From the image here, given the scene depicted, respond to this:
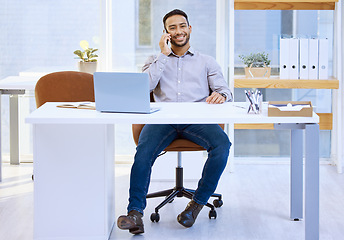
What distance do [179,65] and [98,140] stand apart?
940 mm

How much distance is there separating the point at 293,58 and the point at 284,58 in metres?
0.06

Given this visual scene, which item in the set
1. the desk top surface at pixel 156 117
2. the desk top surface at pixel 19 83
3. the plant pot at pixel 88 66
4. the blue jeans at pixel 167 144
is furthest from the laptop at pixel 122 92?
the plant pot at pixel 88 66

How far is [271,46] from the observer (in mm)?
4727

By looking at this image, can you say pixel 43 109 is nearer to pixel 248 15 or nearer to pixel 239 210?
pixel 239 210

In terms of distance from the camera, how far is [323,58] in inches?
171

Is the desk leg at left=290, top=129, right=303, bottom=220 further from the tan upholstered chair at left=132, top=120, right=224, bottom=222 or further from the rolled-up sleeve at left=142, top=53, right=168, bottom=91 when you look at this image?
the rolled-up sleeve at left=142, top=53, right=168, bottom=91

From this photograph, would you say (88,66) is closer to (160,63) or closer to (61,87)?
(61,87)

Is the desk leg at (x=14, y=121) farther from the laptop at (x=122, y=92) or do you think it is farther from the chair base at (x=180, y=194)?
the laptop at (x=122, y=92)

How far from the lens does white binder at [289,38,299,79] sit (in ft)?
14.1

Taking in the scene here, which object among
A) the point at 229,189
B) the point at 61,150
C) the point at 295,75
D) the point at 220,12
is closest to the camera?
→ the point at 61,150

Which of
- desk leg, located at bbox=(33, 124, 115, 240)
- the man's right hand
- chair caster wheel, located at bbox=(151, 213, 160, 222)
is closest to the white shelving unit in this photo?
the man's right hand

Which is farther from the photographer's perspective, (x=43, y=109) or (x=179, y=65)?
(x=179, y=65)

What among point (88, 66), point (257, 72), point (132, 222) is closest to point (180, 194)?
point (132, 222)

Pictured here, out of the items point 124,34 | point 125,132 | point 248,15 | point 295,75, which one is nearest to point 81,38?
point 124,34
